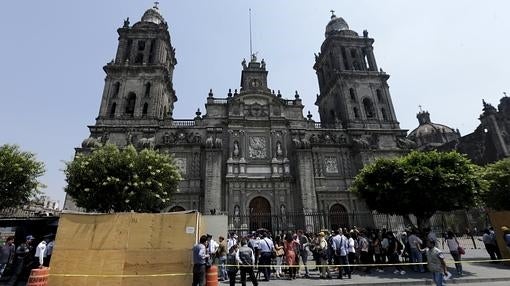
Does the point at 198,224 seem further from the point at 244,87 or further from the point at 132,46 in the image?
the point at 132,46

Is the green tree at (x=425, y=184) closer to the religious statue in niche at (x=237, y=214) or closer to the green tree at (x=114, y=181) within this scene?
the green tree at (x=114, y=181)

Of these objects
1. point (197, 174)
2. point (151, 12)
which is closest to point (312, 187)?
point (197, 174)

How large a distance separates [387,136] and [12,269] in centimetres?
2950

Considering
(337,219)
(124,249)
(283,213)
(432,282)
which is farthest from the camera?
(337,219)

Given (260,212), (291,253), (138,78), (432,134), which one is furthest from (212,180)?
(432,134)

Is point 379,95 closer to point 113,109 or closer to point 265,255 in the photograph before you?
point 265,255

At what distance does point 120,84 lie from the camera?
2936 cm

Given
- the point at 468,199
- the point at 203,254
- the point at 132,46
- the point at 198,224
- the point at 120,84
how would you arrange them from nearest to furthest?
the point at 203,254, the point at 198,224, the point at 468,199, the point at 120,84, the point at 132,46

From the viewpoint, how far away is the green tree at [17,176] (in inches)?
565

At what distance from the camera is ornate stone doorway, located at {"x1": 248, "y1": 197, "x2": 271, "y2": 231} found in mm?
24891

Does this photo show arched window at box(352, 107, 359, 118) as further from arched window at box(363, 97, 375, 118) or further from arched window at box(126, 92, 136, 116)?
arched window at box(126, 92, 136, 116)

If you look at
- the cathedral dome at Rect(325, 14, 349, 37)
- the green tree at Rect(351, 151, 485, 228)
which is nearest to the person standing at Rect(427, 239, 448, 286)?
the green tree at Rect(351, 151, 485, 228)

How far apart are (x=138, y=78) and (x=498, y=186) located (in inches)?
1164

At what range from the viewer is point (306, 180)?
25625mm
